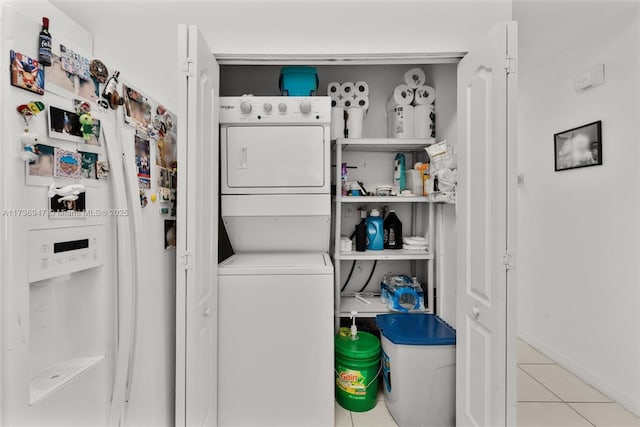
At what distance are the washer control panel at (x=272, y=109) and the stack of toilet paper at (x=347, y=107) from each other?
384 mm

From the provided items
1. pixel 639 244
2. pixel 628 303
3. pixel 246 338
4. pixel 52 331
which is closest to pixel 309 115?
pixel 246 338

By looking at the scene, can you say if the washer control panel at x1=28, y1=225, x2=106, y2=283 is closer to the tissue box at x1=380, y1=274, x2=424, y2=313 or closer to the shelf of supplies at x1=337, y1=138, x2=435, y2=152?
the shelf of supplies at x1=337, y1=138, x2=435, y2=152

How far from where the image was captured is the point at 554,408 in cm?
211

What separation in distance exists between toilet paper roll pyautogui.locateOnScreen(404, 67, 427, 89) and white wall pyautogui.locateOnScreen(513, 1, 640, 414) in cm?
125

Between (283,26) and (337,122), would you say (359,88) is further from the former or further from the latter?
(283,26)

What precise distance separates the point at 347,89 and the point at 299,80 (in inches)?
18.3

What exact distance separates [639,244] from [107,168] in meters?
2.99

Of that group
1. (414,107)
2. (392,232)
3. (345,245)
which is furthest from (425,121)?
(345,245)

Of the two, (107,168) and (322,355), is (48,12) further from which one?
(322,355)

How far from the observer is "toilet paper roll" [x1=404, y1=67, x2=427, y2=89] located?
97.5 inches

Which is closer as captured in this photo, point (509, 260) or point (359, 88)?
point (509, 260)

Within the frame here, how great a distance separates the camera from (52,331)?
2.88 ft

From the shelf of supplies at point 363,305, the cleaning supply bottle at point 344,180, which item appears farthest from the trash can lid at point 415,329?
the cleaning supply bottle at point 344,180

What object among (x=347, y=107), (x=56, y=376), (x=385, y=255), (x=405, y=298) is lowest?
(x=405, y=298)
